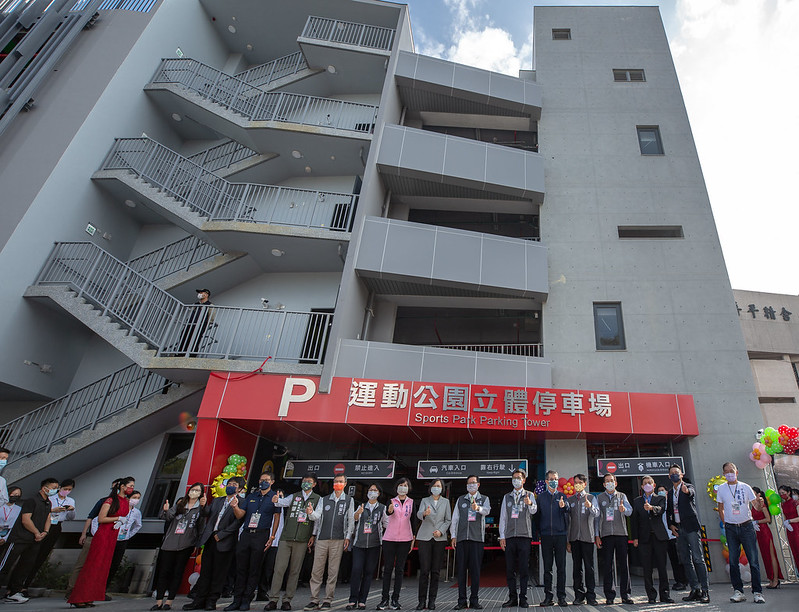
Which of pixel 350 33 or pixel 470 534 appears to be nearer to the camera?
pixel 470 534

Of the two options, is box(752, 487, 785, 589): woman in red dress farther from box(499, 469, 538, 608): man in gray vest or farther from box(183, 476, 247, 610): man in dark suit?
box(183, 476, 247, 610): man in dark suit

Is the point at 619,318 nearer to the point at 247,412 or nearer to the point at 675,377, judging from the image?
the point at 675,377

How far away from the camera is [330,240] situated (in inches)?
508

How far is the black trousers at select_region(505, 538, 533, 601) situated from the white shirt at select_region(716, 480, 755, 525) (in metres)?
2.82

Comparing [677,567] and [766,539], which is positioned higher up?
[766,539]

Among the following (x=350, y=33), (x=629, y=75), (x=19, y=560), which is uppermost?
(x=629, y=75)

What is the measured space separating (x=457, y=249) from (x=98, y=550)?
34.3ft

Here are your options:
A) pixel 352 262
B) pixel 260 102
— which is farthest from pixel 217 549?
pixel 260 102

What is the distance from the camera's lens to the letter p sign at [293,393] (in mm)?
10539

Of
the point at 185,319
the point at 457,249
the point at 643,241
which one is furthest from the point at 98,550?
the point at 643,241

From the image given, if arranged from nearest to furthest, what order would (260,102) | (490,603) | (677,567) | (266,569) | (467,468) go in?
(490,603) → (266,569) → (677,567) → (467,468) → (260,102)

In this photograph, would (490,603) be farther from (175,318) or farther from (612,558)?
(175,318)

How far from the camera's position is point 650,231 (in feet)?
48.9

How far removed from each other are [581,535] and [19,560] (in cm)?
895
